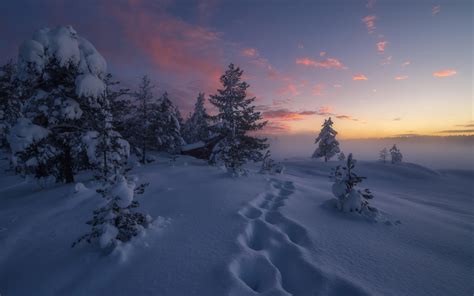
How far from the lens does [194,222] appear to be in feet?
18.4

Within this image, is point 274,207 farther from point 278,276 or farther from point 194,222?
point 278,276

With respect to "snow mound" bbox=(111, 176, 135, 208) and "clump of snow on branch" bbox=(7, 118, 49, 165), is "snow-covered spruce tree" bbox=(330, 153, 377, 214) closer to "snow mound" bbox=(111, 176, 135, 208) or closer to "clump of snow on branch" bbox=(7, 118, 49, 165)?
"snow mound" bbox=(111, 176, 135, 208)

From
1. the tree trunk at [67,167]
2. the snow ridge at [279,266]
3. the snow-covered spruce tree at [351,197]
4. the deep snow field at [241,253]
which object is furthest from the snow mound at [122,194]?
the tree trunk at [67,167]

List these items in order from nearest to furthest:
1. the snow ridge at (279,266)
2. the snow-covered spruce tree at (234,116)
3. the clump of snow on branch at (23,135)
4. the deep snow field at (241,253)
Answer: the snow ridge at (279,266) → the deep snow field at (241,253) → the clump of snow on branch at (23,135) → the snow-covered spruce tree at (234,116)

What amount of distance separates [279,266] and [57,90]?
12.9 meters

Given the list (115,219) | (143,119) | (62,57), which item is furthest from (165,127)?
(115,219)

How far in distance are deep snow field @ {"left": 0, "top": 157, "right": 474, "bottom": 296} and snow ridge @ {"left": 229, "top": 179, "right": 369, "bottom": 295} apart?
0.7 inches

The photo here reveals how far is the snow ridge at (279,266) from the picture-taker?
3.19 meters

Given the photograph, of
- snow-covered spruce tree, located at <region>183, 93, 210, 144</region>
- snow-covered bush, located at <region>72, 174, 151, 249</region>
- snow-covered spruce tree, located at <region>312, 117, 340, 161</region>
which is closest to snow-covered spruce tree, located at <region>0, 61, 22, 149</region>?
snow-covered bush, located at <region>72, 174, 151, 249</region>

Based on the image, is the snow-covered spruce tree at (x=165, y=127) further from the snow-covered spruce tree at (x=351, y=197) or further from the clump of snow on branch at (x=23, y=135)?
the snow-covered spruce tree at (x=351, y=197)

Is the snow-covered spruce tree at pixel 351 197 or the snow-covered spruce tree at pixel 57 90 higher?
the snow-covered spruce tree at pixel 57 90

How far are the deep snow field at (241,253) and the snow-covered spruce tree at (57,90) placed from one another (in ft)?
12.6

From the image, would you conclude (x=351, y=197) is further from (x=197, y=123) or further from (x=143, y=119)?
(x=197, y=123)

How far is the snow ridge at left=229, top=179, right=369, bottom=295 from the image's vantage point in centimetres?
319
